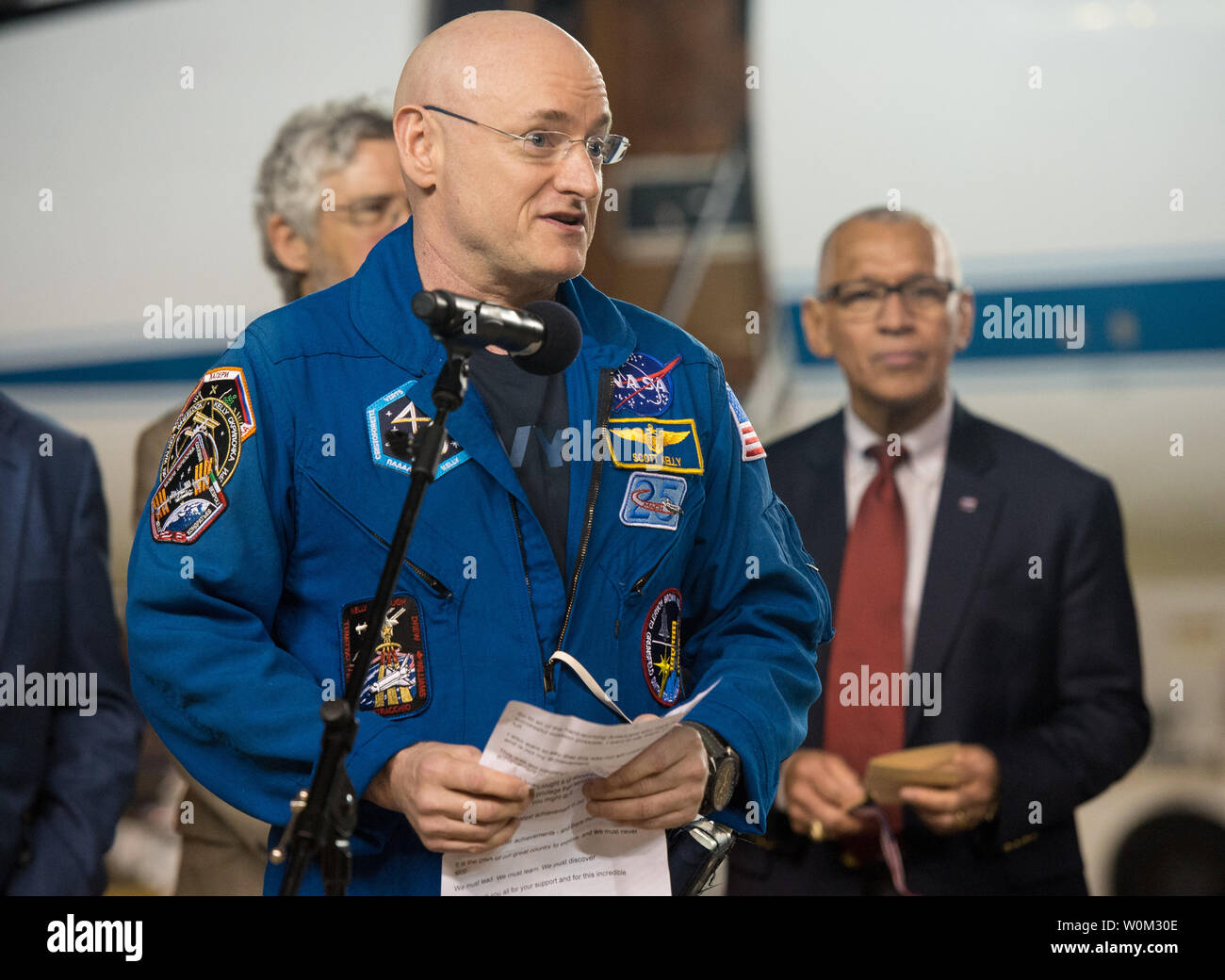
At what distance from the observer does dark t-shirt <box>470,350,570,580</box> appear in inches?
68.0

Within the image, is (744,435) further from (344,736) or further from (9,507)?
(9,507)

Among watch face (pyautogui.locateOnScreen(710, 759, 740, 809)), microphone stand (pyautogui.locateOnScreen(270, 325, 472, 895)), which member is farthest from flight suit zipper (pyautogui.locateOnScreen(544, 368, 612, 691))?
microphone stand (pyautogui.locateOnScreen(270, 325, 472, 895))

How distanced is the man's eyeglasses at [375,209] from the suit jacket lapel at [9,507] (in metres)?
0.85

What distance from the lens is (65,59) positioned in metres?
3.38

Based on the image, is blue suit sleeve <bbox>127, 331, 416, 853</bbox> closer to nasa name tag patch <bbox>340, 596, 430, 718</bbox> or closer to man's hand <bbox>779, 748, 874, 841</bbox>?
nasa name tag patch <bbox>340, 596, 430, 718</bbox>

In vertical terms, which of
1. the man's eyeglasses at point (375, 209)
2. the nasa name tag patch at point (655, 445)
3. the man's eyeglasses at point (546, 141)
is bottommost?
the nasa name tag patch at point (655, 445)

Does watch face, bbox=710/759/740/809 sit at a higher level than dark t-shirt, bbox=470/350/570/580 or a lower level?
lower

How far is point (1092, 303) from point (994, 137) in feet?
1.47

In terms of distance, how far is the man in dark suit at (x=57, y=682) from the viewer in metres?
2.71

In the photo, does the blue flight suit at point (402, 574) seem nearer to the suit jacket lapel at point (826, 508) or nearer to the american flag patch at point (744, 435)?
the american flag patch at point (744, 435)

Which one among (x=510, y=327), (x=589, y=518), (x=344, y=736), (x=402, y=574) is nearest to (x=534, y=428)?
(x=589, y=518)
